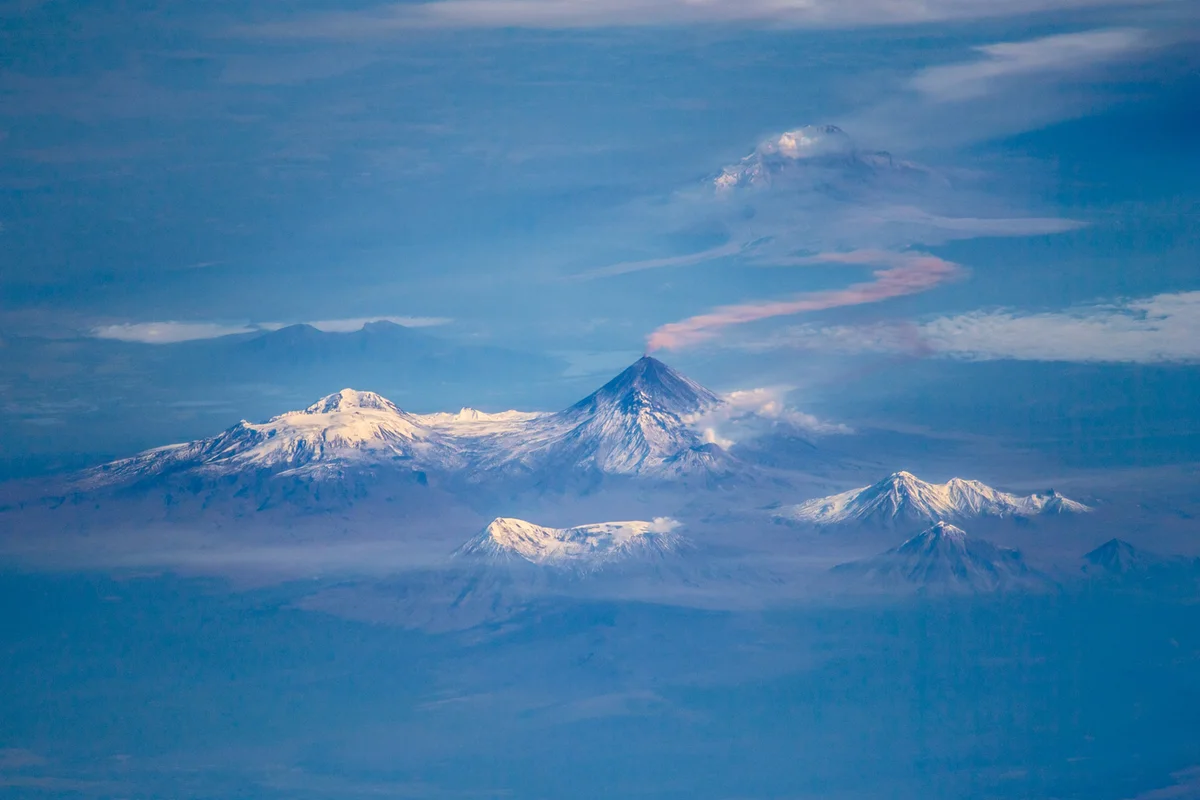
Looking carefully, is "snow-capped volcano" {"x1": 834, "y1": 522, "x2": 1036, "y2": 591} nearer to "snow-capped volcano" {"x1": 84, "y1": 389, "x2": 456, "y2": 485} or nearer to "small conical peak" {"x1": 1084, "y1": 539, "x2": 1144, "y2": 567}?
"small conical peak" {"x1": 1084, "y1": 539, "x2": 1144, "y2": 567}

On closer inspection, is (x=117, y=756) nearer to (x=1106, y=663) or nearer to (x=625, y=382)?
(x=625, y=382)

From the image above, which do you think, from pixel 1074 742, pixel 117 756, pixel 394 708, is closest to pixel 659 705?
pixel 394 708

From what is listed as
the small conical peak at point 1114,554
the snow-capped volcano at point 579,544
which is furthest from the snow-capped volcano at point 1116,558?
the snow-capped volcano at point 579,544

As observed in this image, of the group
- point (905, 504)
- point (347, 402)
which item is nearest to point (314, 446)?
point (347, 402)

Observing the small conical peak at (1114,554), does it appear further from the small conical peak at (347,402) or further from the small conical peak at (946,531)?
the small conical peak at (347,402)

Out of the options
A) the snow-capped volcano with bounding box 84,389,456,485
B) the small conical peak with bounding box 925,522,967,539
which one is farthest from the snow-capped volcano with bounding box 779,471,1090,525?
the snow-capped volcano with bounding box 84,389,456,485

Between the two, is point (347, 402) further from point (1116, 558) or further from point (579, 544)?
point (1116, 558)
